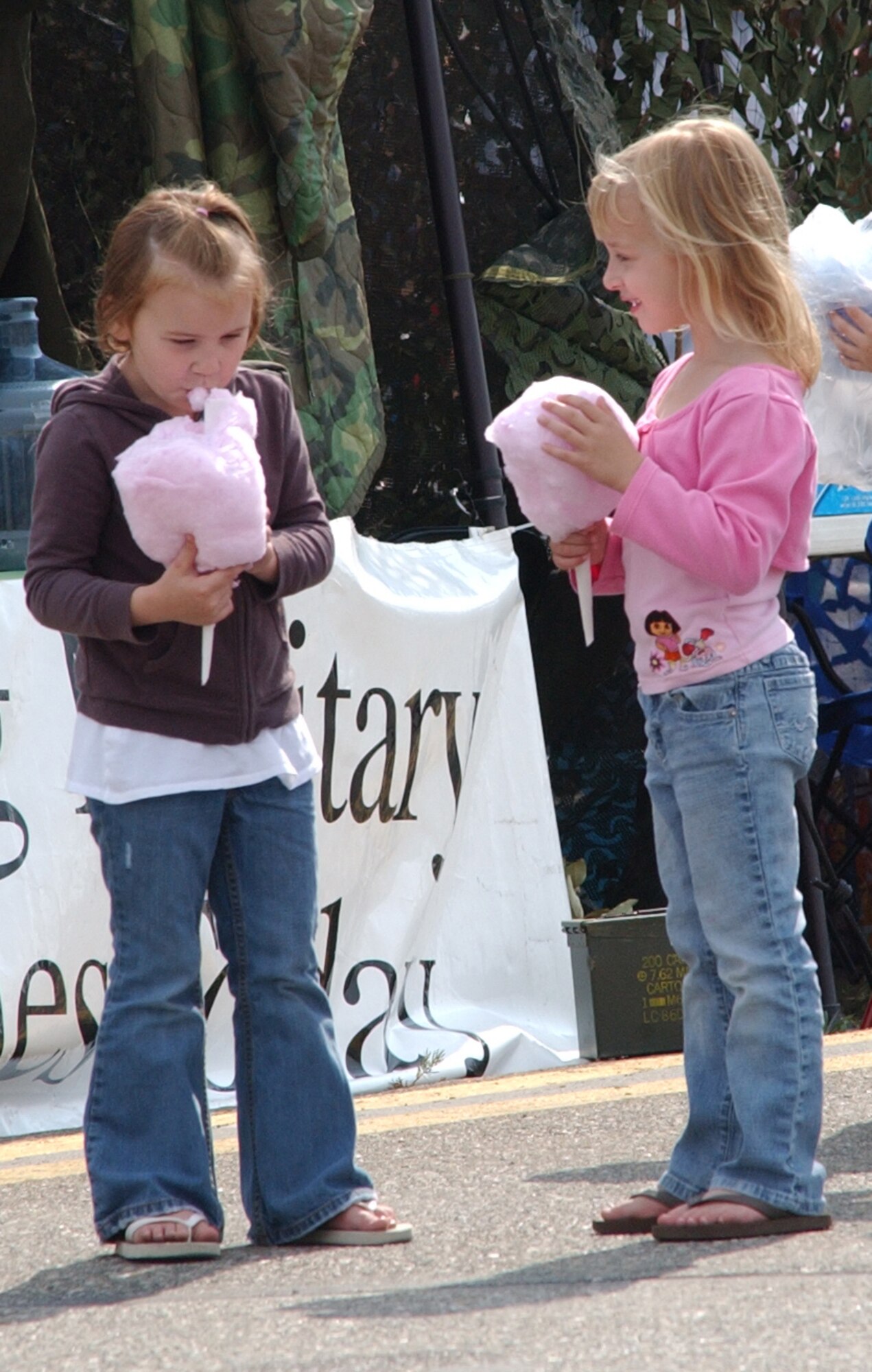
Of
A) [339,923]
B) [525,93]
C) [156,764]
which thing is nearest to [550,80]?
[525,93]

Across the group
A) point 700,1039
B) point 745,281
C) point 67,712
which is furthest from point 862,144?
point 700,1039

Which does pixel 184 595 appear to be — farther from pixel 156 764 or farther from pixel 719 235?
pixel 719 235

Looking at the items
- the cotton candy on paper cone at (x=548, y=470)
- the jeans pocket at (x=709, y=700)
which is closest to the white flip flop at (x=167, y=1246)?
the jeans pocket at (x=709, y=700)

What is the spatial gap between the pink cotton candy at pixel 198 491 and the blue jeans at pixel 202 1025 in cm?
32

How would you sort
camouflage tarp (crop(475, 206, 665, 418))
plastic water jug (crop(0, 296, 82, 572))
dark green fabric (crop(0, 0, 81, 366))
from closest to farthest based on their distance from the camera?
dark green fabric (crop(0, 0, 81, 366))
plastic water jug (crop(0, 296, 82, 572))
camouflage tarp (crop(475, 206, 665, 418))

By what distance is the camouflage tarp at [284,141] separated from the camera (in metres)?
4.34

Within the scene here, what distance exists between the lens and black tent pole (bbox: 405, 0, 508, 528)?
16.3ft

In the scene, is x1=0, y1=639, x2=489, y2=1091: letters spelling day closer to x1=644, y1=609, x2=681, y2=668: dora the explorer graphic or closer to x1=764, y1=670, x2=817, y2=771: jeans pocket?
x1=644, y1=609, x2=681, y2=668: dora the explorer graphic

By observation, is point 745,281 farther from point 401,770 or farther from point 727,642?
point 401,770

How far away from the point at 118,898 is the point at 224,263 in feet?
2.67

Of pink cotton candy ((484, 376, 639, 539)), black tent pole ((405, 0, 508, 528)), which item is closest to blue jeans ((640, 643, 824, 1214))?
pink cotton candy ((484, 376, 639, 539))

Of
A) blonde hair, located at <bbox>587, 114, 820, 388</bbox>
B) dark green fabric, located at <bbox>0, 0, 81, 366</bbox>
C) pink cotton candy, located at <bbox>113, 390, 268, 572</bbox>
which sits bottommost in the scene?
pink cotton candy, located at <bbox>113, 390, 268, 572</bbox>

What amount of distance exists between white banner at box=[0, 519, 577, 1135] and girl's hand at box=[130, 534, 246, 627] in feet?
5.04

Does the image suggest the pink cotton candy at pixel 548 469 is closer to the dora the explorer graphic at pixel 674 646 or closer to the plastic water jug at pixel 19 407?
the dora the explorer graphic at pixel 674 646
